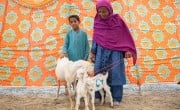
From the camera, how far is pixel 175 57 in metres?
6.94

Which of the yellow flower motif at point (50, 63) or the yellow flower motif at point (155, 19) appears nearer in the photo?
the yellow flower motif at point (50, 63)

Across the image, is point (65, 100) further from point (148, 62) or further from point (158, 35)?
point (158, 35)

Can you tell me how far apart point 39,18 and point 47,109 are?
6.38ft

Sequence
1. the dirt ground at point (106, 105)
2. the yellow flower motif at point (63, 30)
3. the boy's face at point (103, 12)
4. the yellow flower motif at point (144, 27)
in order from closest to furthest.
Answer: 1. the boy's face at point (103, 12)
2. the dirt ground at point (106, 105)
3. the yellow flower motif at point (63, 30)
4. the yellow flower motif at point (144, 27)

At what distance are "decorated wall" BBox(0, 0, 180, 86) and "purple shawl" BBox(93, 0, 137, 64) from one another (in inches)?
45.9

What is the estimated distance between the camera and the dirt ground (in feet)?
18.3

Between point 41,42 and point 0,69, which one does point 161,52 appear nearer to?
point 41,42

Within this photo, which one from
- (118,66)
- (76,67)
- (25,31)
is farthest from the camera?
(25,31)

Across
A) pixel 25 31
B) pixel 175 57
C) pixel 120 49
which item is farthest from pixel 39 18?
pixel 175 57

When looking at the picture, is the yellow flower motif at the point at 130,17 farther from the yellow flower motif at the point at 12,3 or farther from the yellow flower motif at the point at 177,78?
the yellow flower motif at the point at 12,3

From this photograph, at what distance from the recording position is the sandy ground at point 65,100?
18.4 ft

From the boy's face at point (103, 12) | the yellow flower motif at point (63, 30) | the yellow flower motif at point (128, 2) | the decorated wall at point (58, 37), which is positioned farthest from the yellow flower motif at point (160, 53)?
the boy's face at point (103, 12)

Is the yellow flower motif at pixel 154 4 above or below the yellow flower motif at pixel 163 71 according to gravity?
above

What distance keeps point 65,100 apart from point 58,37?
4.15ft
